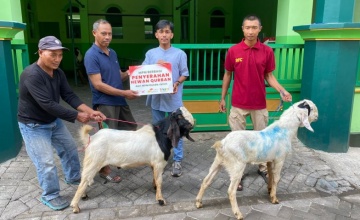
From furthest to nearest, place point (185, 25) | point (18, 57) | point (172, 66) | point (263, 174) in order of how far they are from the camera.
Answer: point (185, 25) < point (18, 57) < point (263, 174) < point (172, 66)

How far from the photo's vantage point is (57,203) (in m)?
3.46

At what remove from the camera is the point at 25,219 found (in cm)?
→ 331

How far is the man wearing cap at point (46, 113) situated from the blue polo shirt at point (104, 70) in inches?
11.4

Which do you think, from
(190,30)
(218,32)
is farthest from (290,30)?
(218,32)

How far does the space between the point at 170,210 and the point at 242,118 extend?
1.53 m

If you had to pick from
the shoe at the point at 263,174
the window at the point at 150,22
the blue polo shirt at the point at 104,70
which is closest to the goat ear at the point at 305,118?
the shoe at the point at 263,174

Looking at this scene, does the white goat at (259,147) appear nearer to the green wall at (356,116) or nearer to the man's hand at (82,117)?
the man's hand at (82,117)

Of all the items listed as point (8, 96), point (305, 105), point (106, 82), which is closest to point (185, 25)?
point (8, 96)

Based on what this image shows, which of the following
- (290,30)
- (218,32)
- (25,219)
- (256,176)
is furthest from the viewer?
(218,32)

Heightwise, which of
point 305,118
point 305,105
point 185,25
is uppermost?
point 185,25

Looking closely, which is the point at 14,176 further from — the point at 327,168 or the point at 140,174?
the point at 327,168

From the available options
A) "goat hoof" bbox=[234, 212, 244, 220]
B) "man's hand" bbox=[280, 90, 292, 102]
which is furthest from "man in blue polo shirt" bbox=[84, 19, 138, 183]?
"man's hand" bbox=[280, 90, 292, 102]

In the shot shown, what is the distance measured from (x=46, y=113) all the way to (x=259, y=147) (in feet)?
8.01

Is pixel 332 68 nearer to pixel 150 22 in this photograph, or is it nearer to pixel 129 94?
pixel 129 94
